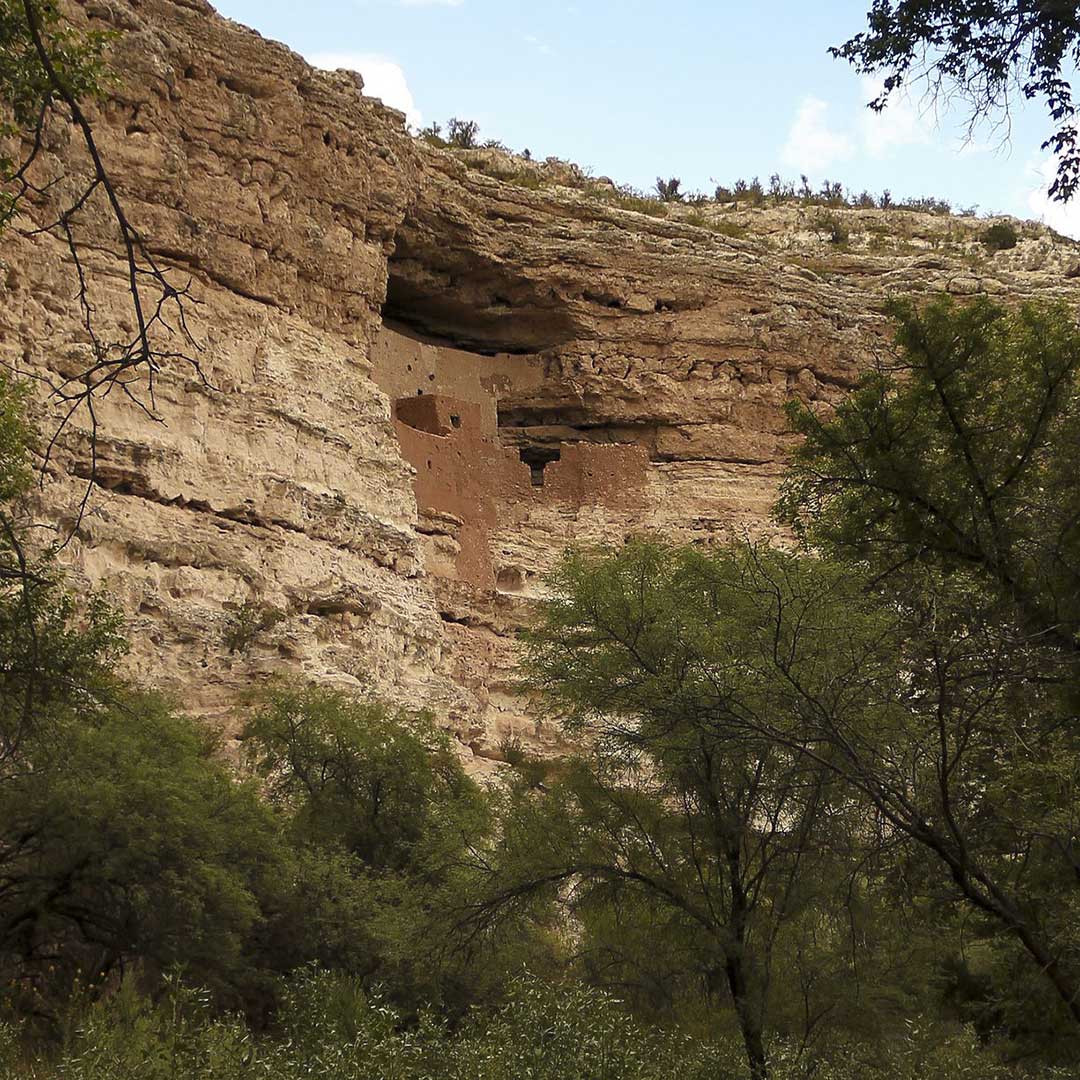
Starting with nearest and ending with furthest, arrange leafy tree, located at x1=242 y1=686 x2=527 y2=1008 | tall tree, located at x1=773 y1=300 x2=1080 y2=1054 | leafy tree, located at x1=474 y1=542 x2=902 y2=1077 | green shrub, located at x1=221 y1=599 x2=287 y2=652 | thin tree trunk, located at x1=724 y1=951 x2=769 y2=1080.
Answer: tall tree, located at x1=773 y1=300 x2=1080 y2=1054, thin tree trunk, located at x1=724 y1=951 x2=769 y2=1080, leafy tree, located at x1=474 y1=542 x2=902 y2=1077, leafy tree, located at x1=242 y1=686 x2=527 y2=1008, green shrub, located at x1=221 y1=599 x2=287 y2=652

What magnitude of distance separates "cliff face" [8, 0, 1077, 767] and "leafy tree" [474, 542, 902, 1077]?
4.84 metres

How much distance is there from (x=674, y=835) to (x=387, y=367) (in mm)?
15126

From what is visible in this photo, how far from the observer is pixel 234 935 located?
44.5 ft

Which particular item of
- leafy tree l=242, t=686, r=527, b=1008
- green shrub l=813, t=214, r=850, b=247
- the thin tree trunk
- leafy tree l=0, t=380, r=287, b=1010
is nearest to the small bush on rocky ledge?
green shrub l=813, t=214, r=850, b=247

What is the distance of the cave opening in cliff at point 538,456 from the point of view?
95.6 feet

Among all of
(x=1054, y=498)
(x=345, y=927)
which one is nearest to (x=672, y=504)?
(x=345, y=927)

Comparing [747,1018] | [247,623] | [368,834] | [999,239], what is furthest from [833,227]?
[747,1018]

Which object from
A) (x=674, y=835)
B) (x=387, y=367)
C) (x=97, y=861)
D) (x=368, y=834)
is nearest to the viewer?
(x=674, y=835)

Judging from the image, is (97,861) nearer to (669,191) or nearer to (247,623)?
(247,623)

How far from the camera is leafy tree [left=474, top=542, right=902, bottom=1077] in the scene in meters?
10.5

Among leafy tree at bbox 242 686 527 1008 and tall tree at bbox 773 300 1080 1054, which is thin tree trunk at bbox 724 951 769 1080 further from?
leafy tree at bbox 242 686 527 1008

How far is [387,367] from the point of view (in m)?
25.8

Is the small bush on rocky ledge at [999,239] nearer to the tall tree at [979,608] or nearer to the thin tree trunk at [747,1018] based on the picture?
the tall tree at [979,608]

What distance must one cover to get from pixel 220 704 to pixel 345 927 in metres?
5.08
